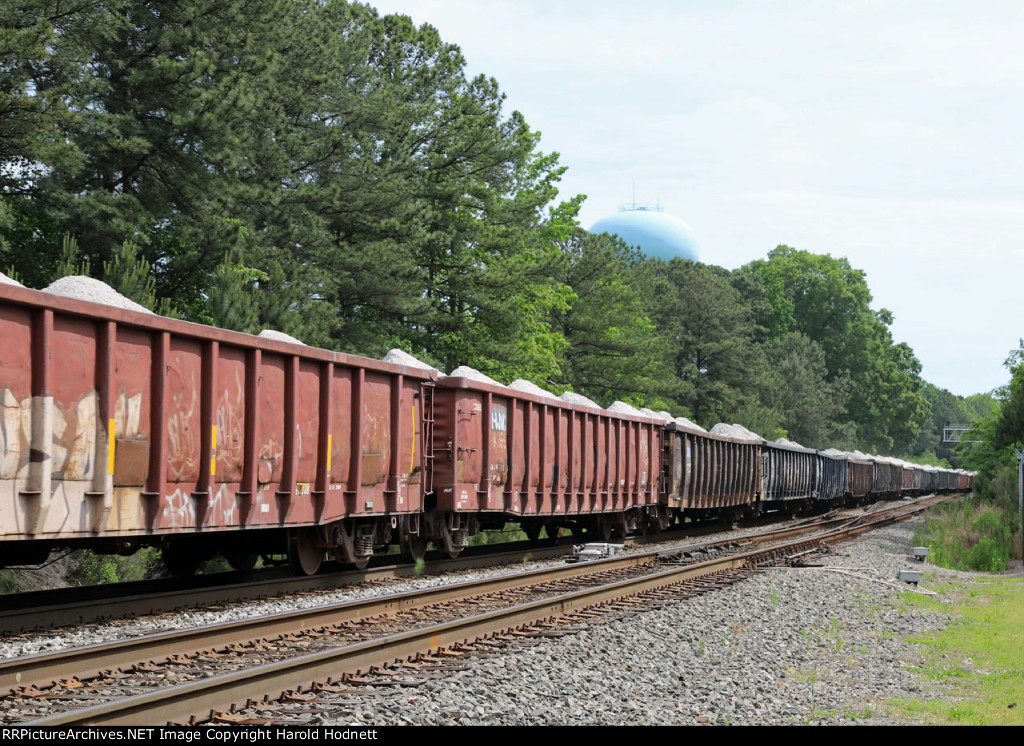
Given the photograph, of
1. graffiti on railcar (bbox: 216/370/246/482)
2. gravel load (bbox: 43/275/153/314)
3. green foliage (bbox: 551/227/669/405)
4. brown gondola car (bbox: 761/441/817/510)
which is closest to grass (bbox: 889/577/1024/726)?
graffiti on railcar (bbox: 216/370/246/482)

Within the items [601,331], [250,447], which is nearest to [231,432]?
[250,447]

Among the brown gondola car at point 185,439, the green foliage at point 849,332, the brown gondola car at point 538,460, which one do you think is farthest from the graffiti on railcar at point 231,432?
the green foliage at point 849,332

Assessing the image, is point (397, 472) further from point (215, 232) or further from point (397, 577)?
point (215, 232)

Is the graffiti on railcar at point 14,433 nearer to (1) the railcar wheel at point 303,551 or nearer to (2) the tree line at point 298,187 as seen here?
(1) the railcar wheel at point 303,551

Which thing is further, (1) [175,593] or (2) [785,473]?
(2) [785,473]

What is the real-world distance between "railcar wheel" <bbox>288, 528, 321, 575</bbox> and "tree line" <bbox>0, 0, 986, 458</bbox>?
650 centimetres

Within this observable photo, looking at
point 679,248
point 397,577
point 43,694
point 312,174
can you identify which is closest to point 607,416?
point 397,577

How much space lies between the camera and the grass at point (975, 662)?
780 centimetres

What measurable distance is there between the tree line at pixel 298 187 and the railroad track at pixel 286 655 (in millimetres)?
9926

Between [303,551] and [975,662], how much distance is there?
8532 mm

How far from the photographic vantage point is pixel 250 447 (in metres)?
12.1

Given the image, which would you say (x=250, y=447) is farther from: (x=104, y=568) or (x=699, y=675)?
(x=104, y=568)

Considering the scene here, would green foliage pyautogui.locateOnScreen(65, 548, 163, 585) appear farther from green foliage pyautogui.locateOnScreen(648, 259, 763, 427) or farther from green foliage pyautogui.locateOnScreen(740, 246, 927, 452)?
green foliage pyautogui.locateOnScreen(740, 246, 927, 452)

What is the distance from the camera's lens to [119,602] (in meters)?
10.9
